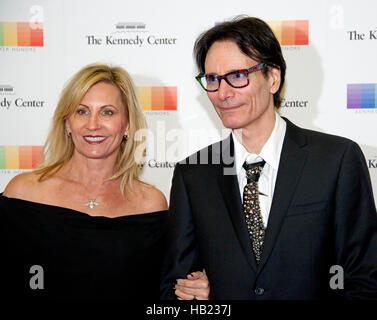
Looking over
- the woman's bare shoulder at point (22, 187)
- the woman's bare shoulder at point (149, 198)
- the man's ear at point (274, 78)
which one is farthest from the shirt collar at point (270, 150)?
the woman's bare shoulder at point (22, 187)

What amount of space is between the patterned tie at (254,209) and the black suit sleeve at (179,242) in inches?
10.9

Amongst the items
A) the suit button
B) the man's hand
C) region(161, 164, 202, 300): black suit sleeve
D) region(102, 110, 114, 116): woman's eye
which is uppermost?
region(102, 110, 114, 116): woman's eye

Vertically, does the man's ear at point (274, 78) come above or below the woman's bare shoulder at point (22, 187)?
above

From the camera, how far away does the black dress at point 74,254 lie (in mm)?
2109

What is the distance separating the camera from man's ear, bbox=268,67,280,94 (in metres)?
1.93

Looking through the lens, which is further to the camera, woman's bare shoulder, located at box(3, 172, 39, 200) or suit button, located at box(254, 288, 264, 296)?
woman's bare shoulder, located at box(3, 172, 39, 200)

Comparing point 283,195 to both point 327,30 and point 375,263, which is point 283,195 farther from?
point 327,30

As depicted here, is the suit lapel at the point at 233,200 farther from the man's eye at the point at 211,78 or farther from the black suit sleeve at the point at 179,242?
the man's eye at the point at 211,78

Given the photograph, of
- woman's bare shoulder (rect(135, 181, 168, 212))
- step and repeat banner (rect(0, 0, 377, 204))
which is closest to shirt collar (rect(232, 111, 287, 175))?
woman's bare shoulder (rect(135, 181, 168, 212))

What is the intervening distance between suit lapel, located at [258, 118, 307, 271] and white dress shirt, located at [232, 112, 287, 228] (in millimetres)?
50

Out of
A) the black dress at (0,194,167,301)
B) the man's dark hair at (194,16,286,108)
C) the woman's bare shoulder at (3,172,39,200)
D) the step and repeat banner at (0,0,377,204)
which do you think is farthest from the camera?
the step and repeat banner at (0,0,377,204)

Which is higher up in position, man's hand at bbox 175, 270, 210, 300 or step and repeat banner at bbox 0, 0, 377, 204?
step and repeat banner at bbox 0, 0, 377, 204

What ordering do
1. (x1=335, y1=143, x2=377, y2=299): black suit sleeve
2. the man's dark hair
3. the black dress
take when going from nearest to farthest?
1. (x1=335, y1=143, x2=377, y2=299): black suit sleeve
2. the man's dark hair
3. the black dress

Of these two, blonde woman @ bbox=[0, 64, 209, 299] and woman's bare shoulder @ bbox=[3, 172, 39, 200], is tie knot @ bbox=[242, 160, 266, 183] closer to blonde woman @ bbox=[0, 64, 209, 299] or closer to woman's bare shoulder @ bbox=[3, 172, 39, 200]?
blonde woman @ bbox=[0, 64, 209, 299]
